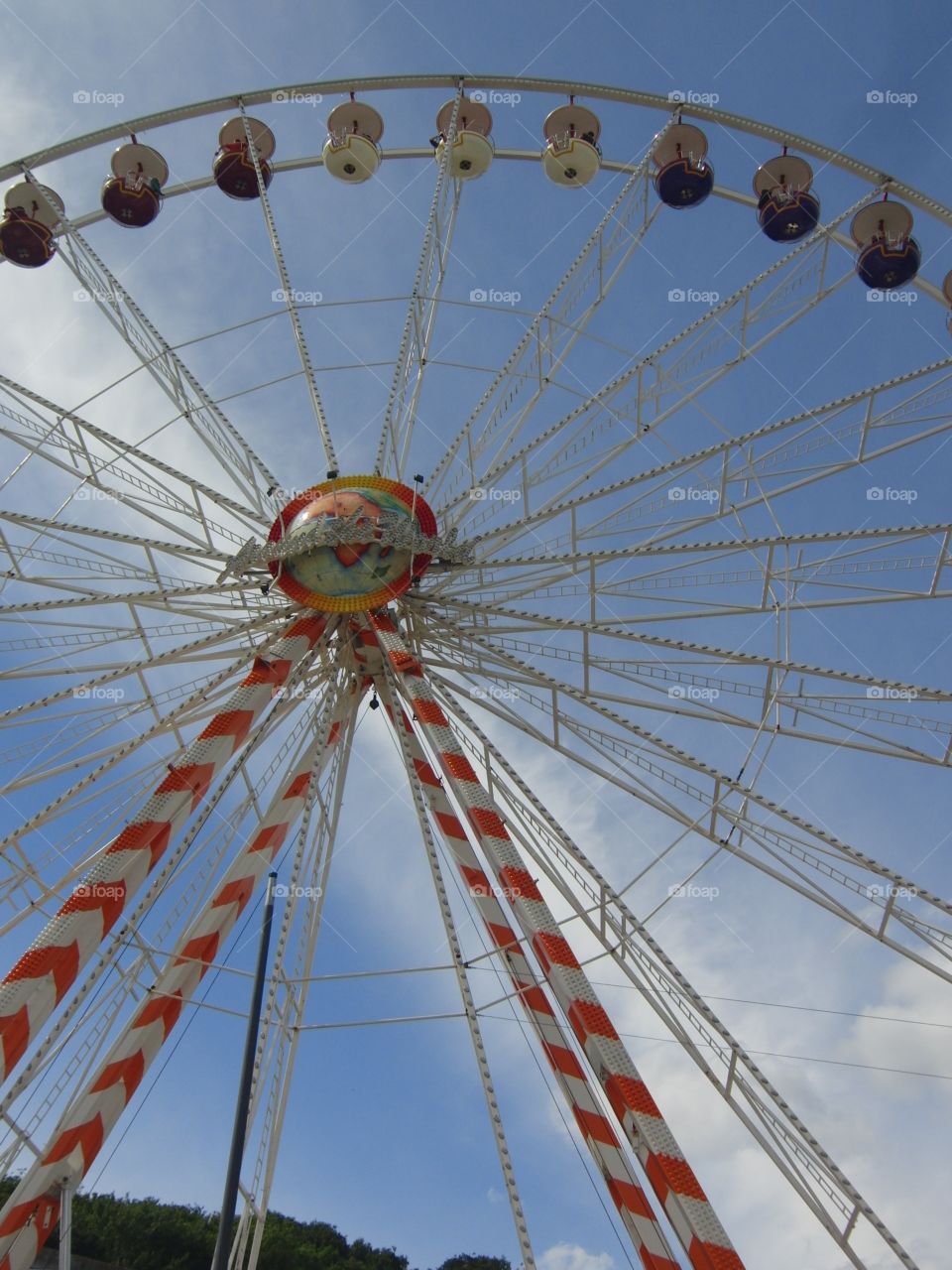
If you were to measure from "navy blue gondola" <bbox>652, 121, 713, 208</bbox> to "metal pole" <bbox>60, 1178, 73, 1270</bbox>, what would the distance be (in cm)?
1503

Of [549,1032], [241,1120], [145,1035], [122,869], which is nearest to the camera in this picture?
[241,1120]

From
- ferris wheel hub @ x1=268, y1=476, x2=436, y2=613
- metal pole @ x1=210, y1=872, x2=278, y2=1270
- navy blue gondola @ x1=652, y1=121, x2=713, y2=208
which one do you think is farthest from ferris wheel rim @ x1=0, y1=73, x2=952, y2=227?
metal pole @ x1=210, y1=872, x2=278, y2=1270

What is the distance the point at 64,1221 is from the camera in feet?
29.9

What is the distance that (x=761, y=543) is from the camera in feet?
39.7

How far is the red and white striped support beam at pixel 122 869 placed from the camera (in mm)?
8672

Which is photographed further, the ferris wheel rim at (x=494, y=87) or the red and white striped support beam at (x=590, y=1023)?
the ferris wheel rim at (x=494, y=87)

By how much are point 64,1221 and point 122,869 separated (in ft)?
9.85

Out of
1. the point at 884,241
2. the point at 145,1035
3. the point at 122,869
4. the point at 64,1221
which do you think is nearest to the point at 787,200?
the point at 884,241

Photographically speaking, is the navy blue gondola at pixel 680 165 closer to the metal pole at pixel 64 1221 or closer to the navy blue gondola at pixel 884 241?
the navy blue gondola at pixel 884 241

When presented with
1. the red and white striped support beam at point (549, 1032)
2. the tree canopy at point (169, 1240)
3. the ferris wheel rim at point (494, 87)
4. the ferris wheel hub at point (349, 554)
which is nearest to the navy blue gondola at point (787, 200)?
the ferris wheel rim at point (494, 87)

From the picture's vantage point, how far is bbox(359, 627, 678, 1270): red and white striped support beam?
8.52 meters

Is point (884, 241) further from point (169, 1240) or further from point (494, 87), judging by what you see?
point (169, 1240)

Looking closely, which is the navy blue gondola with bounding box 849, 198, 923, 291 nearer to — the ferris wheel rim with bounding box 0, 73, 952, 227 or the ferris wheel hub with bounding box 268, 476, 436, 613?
the ferris wheel rim with bounding box 0, 73, 952, 227

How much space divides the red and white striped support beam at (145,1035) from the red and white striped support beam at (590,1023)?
7.05ft
